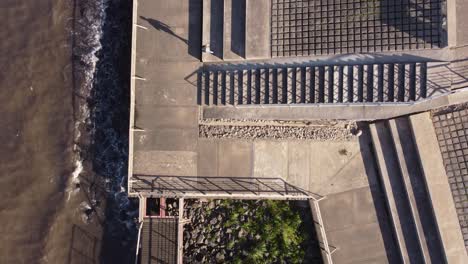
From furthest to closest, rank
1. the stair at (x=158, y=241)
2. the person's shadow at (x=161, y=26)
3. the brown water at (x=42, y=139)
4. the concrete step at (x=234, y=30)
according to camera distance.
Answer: the brown water at (x=42, y=139) → the stair at (x=158, y=241) → the person's shadow at (x=161, y=26) → the concrete step at (x=234, y=30)

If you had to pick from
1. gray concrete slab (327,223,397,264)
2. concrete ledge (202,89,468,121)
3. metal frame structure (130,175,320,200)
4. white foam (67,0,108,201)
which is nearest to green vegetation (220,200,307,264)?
metal frame structure (130,175,320,200)

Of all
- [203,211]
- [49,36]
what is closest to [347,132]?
[203,211]

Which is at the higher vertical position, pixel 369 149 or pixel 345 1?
pixel 345 1

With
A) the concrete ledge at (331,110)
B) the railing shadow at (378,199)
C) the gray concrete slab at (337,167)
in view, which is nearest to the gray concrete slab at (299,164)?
the gray concrete slab at (337,167)

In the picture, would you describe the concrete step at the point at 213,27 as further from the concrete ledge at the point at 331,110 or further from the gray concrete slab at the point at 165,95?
the concrete ledge at the point at 331,110

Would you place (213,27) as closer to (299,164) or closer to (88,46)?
(299,164)

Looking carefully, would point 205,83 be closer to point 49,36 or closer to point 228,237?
point 228,237

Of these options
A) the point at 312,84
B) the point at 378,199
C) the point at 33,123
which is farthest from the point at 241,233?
the point at 33,123

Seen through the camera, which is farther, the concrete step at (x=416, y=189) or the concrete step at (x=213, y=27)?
the concrete step at (x=213, y=27)
